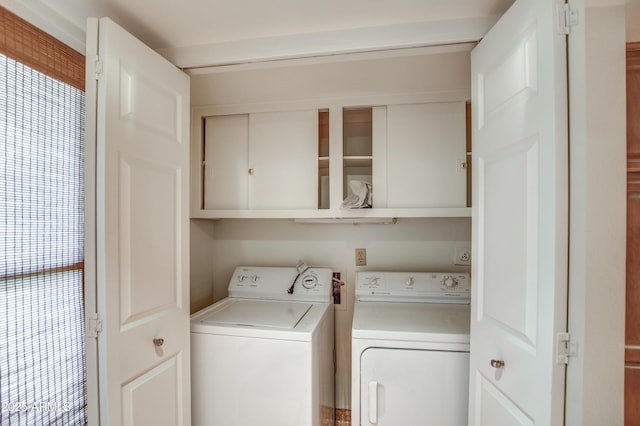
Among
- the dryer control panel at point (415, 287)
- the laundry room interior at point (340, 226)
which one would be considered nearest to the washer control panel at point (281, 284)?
the laundry room interior at point (340, 226)

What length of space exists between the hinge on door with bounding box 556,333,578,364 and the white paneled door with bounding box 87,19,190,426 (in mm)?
1436

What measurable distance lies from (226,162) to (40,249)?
1.15 meters

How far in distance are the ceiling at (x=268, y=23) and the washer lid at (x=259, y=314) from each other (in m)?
1.35

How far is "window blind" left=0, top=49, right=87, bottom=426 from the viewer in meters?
0.97

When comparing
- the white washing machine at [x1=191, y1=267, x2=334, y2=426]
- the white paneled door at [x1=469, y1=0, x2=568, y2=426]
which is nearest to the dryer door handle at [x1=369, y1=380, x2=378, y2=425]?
the white washing machine at [x1=191, y1=267, x2=334, y2=426]

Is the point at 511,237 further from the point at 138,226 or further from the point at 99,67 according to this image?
the point at 99,67

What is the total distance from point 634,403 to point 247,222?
86.8 inches

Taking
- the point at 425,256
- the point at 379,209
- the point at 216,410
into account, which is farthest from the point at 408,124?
the point at 216,410

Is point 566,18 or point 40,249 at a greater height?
point 566,18

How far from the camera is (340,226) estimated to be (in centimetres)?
215

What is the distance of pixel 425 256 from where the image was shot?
6.77 ft

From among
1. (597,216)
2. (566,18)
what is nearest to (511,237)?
(597,216)

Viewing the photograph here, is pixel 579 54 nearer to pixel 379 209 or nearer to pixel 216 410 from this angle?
pixel 379 209

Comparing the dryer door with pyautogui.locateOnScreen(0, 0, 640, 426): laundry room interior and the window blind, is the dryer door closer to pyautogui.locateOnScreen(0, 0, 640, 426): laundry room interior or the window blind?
pyautogui.locateOnScreen(0, 0, 640, 426): laundry room interior
